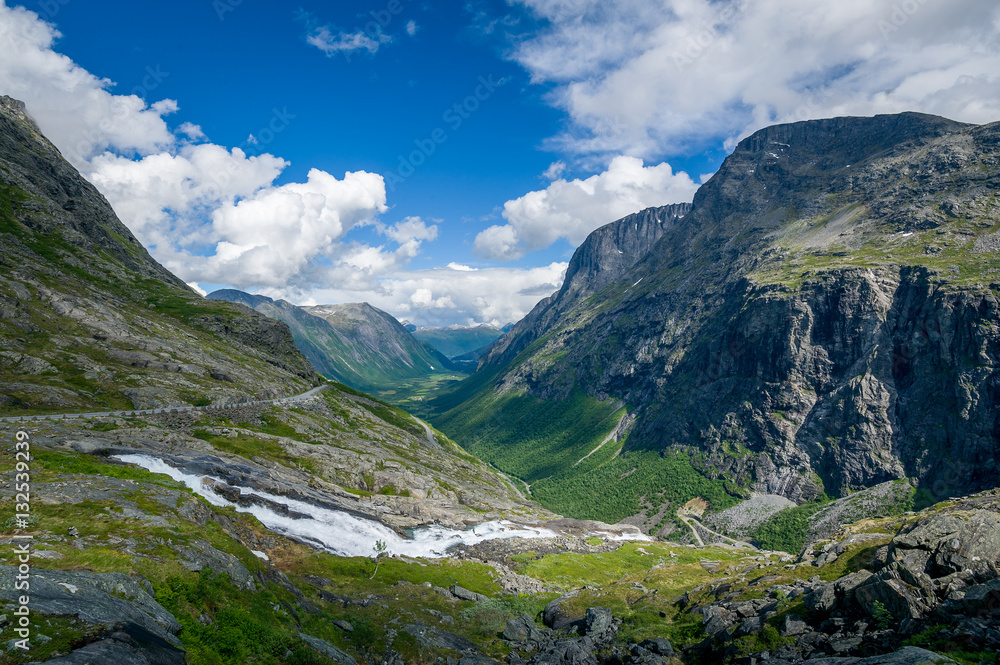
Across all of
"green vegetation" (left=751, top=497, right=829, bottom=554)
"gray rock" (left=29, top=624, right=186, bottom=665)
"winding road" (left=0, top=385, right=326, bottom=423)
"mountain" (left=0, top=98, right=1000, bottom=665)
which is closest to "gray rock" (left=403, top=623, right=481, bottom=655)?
"mountain" (left=0, top=98, right=1000, bottom=665)

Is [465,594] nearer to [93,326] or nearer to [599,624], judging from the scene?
[599,624]

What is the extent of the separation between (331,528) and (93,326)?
103209 millimetres

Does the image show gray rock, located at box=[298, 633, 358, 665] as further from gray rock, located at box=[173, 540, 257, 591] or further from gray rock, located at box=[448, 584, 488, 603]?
gray rock, located at box=[448, 584, 488, 603]

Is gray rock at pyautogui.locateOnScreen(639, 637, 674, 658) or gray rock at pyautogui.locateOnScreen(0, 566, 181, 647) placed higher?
gray rock at pyautogui.locateOnScreen(0, 566, 181, 647)

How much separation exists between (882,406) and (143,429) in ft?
827

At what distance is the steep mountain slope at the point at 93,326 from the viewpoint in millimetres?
87319

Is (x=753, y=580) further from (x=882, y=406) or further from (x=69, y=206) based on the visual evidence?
(x=69, y=206)

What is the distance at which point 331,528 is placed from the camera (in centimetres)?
5969

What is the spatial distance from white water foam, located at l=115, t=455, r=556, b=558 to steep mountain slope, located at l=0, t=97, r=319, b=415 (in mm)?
39106

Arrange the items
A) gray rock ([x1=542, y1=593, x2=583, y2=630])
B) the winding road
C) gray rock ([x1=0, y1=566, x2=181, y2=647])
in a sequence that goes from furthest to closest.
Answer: the winding road, gray rock ([x1=542, y1=593, x2=583, y2=630]), gray rock ([x1=0, y1=566, x2=181, y2=647])

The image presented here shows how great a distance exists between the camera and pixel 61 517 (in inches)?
1030

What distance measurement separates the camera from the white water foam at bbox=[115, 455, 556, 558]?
2073 inches

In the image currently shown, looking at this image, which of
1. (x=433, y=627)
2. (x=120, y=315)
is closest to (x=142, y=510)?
(x=433, y=627)

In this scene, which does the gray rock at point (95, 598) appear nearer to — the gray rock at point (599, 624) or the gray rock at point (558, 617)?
the gray rock at point (599, 624)
